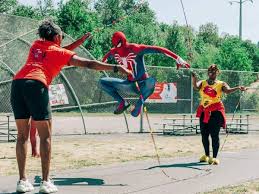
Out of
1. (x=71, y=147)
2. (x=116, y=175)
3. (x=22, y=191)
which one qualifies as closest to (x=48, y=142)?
(x=22, y=191)

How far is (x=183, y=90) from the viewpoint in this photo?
91.9 ft

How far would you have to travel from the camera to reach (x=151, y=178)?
310 inches

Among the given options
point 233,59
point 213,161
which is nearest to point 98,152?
point 213,161

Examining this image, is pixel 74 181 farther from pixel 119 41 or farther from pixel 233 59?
pixel 233 59

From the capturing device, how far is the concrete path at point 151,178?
6.87m

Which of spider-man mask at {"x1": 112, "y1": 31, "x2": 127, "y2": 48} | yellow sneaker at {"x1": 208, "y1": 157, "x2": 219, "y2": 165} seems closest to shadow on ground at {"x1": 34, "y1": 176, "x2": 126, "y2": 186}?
spider-man mask at {"x1": 112, "y1": 31, "x2": 127, "y2": 48}

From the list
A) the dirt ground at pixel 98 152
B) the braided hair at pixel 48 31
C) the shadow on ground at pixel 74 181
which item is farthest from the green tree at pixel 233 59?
the braided hair at pixel 48 31

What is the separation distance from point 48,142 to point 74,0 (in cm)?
4302

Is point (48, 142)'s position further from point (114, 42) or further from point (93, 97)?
point (93, 97)

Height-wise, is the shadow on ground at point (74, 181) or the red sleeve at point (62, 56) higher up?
the red sleeve at point (62, 56)

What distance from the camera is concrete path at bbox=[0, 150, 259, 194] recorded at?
6871 mm

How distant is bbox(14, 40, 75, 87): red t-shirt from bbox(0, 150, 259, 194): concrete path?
4.99ft

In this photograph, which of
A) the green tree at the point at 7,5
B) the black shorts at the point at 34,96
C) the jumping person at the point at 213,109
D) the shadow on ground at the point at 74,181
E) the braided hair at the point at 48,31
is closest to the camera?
the black shorts at the point at 34,96

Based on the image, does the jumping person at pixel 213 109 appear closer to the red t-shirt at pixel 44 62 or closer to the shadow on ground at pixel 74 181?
the shadow on ground at pixel 74 181
